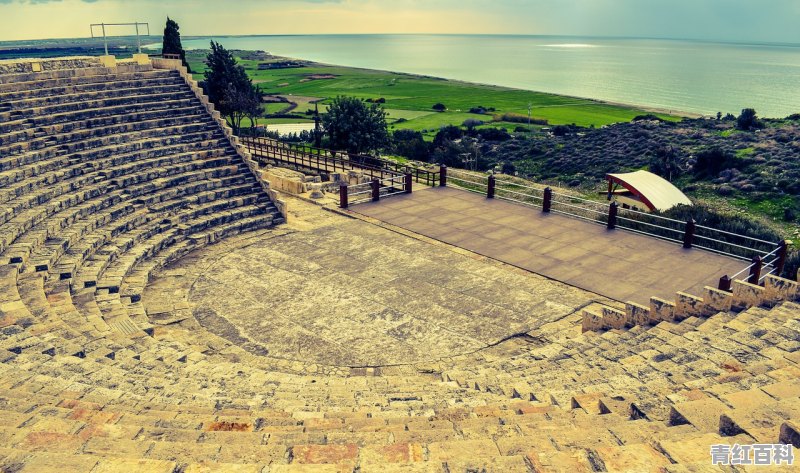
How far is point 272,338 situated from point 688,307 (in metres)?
8.83

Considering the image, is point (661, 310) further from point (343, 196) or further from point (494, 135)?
point (494, 135)

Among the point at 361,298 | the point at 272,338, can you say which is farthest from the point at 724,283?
the point at 272,338

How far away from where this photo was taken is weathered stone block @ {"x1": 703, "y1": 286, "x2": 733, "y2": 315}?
12.0 m

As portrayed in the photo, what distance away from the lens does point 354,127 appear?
3619 centimetres

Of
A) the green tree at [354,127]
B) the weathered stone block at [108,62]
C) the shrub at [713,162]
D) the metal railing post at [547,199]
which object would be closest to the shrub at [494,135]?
the shrub at [713,162]

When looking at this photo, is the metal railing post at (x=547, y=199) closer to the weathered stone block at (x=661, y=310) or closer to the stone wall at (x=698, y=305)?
the stone wall at (x=698, y=305)

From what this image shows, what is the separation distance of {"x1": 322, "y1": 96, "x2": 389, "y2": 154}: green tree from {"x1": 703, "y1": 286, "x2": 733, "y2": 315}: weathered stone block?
2637cm

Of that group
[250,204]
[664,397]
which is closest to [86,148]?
[250,204]

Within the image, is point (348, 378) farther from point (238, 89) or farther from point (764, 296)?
point (238, 89)

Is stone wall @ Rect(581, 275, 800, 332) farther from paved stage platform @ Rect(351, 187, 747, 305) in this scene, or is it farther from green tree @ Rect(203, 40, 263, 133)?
green tree @ Rect(203, 40, 263, 133)

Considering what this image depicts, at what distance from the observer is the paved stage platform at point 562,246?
15.4m

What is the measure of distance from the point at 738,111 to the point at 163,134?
330 feet

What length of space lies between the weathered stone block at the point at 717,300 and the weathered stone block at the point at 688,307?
0.49 feet

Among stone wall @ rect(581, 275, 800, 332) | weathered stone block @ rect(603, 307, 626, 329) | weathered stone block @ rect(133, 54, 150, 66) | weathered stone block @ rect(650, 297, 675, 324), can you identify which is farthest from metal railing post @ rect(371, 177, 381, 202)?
weathered stone block @ rect(650, 297, 675, 324)
